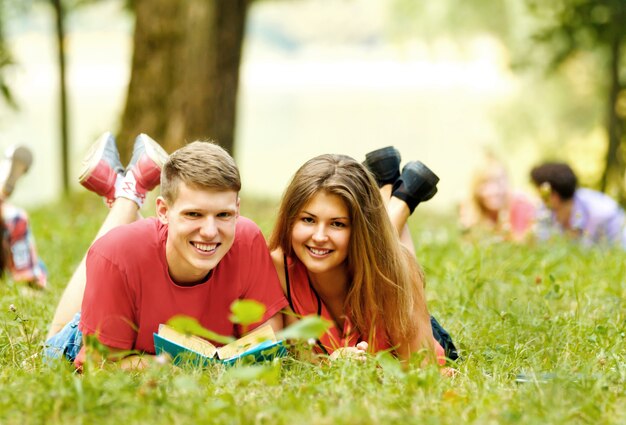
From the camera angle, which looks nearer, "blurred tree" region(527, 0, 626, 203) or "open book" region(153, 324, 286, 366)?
"open book" region(153, 324, 286, 366)

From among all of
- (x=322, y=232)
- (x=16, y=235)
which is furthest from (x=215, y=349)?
(x=16, y=235)

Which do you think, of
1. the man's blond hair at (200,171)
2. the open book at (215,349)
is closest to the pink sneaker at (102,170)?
the man's blond hair at (200,171)

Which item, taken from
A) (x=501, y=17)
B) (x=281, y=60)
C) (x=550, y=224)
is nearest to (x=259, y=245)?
(x=550, y=224)

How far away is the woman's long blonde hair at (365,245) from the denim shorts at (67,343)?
92 centimetres

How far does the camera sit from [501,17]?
45.3ft

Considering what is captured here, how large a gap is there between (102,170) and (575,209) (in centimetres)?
382

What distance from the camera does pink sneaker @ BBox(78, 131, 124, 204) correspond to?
4047mm

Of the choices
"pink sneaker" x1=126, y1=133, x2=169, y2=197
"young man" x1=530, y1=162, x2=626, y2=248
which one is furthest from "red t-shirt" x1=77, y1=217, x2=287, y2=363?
"young man" x1=530, y1=162, x2=626, y2=248

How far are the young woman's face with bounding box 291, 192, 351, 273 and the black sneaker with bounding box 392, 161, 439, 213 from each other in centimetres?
91

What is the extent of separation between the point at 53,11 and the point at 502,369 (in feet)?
30.1

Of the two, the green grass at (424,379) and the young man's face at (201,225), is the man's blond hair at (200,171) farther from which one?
the green grass at (424,379)

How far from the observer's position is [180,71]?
811 centimetres

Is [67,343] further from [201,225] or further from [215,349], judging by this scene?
[201,225]

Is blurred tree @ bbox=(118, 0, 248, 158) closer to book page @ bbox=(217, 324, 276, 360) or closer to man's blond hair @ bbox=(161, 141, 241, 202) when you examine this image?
man's blond hair @ bbox=(161, 141, 241, 202)
